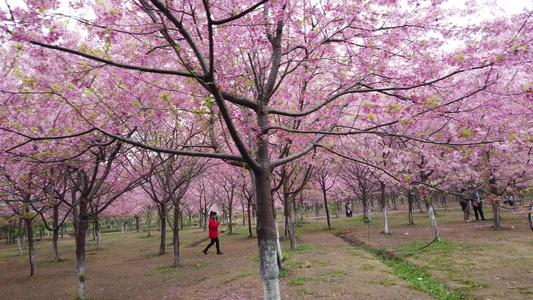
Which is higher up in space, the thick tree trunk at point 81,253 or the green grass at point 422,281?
the thick tree trunk at point 81,253

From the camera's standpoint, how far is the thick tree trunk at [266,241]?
435 cm

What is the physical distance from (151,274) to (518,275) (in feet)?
41.6

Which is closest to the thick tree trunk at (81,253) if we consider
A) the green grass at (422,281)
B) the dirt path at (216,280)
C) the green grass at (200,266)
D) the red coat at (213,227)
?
the dirt path at (216,280)

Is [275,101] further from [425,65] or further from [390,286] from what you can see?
[390,286]

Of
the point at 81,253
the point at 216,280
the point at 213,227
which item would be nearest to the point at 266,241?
the point at 216,280

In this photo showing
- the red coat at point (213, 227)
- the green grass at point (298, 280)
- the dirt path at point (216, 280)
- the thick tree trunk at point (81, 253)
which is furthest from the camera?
the red coat at point (213, 227)

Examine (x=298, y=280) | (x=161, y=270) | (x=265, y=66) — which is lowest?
(x=161, y=270)

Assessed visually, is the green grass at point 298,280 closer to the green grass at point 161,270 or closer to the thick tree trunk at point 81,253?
the thick tree trunk at point 81,253

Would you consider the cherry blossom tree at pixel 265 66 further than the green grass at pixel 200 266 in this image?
No

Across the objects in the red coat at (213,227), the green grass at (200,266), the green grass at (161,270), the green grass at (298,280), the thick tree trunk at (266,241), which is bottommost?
the green grass at (161,270)

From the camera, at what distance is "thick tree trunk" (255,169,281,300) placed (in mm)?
4348

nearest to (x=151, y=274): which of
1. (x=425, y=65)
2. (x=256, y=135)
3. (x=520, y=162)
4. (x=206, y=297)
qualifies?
(x=206, y=297)

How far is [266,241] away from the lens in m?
4.55

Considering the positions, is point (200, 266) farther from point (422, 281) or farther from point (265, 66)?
point (265, 66)
